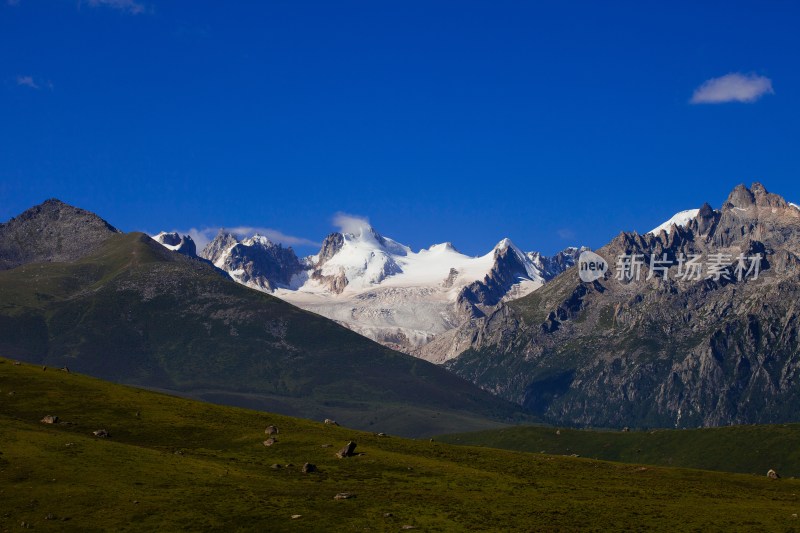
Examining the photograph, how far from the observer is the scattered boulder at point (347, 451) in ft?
520

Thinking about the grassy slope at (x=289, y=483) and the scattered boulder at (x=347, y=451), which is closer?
the grassy slope at (x=289, y=483)

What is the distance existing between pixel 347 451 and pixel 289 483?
24.0 m

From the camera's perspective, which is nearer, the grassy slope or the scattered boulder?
the grassy slope

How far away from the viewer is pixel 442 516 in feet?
395

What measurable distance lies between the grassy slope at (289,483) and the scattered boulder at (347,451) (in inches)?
70.8

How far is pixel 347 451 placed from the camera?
160m

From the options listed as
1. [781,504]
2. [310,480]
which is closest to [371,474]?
[310,480]

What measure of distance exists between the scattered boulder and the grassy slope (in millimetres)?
1797

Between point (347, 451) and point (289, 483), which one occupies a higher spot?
point (347, 451)

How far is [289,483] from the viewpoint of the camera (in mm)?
136750

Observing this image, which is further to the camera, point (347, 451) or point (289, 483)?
point (347, 451)

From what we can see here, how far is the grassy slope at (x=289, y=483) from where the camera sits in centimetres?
11612

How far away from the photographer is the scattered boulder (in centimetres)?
15862

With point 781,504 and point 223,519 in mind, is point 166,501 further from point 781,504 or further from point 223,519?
point 781,504
